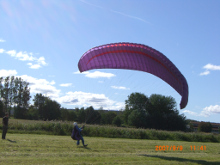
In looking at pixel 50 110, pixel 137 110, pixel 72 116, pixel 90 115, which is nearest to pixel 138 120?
pixel 137 110

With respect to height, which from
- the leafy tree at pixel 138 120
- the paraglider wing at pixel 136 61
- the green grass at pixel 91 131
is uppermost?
the paraglider wing at pixel 136 61

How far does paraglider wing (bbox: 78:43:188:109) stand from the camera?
457 inches

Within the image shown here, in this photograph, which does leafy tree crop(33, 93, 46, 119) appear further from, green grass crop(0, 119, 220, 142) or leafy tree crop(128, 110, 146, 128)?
green grass crop(0, 119, 220, 142)

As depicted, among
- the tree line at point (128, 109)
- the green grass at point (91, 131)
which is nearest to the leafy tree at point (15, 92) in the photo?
the tree line at point (128, 109)

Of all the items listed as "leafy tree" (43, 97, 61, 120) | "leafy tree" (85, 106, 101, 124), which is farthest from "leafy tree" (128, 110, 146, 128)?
"leafy tree" (43, 97, 61, 120)

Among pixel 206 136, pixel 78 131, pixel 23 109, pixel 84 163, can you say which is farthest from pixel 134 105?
pixel 84 163

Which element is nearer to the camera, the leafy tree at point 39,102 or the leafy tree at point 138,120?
the leafy tree at point 138,120

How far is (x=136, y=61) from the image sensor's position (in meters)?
12.5

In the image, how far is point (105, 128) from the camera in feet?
86.6

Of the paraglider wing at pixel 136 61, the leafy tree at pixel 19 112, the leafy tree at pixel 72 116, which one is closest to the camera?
the paraglider wing at pixel 136 61

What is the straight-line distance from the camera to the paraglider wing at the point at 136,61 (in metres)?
11.6

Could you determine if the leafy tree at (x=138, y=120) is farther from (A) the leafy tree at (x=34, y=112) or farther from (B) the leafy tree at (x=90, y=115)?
(A) the leafy tree at (x=34, y=112)

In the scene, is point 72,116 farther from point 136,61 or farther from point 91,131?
point 136,61

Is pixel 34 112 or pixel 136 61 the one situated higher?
pixel 136 61
